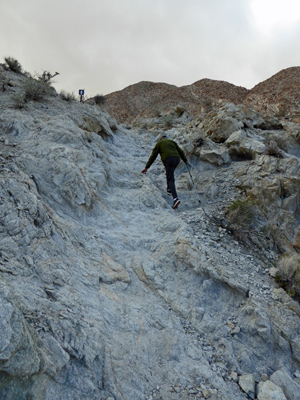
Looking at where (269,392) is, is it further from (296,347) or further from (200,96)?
(200,96)

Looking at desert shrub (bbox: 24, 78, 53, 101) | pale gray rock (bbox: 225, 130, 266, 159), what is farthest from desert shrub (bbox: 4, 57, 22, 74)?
pale gray rock (bbox: 225, 130, 266, 159)

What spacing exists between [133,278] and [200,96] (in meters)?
42.7

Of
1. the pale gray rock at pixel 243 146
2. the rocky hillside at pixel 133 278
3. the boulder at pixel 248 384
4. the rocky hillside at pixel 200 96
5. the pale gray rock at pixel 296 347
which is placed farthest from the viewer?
the rocky hillside at pixel 200 96

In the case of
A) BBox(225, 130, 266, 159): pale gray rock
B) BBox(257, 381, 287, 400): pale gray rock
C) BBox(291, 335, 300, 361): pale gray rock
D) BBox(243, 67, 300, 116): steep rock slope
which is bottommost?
BBox(257, 381, 287, 400): pale gray rock

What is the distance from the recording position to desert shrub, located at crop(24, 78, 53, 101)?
7785 mm

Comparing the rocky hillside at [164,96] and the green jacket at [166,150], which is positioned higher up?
the rocky hillside at [164,96]

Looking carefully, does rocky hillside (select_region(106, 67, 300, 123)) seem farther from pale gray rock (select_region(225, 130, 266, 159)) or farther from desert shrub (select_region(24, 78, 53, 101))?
pale gray rock (select_region(225, 130, 266, 159))

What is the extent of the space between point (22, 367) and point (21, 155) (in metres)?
4.13

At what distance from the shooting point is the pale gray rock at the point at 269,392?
93.1 inches

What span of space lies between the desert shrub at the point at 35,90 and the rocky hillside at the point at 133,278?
43.1 inches

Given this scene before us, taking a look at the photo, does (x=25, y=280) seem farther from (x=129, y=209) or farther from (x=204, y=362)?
(x=129, y=209)

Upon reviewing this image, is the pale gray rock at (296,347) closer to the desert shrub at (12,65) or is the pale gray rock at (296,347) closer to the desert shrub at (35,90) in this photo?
the desert shrub at (35,90)

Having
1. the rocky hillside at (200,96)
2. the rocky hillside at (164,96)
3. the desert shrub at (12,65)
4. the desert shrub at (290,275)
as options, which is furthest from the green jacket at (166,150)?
the rocky hillside at (164,96)

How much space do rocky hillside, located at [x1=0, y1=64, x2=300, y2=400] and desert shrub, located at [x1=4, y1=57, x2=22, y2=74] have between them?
5.46 metres
